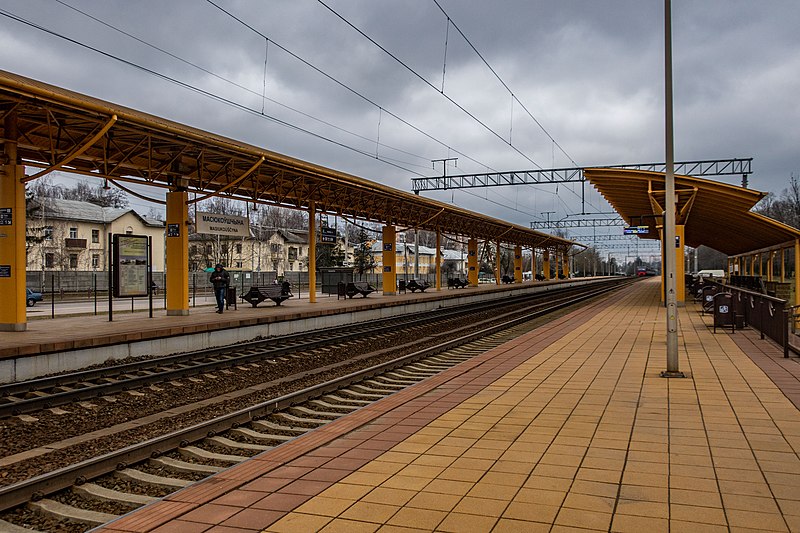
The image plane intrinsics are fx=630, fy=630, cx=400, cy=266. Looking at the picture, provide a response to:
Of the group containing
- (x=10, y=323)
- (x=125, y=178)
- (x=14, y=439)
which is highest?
(x=125, y=178)

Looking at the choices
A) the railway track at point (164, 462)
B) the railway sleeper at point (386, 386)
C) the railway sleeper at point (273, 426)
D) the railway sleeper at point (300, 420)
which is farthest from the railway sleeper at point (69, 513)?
the railway sleeper at point (386, 386)

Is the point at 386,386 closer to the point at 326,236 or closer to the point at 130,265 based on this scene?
the point at 130,265

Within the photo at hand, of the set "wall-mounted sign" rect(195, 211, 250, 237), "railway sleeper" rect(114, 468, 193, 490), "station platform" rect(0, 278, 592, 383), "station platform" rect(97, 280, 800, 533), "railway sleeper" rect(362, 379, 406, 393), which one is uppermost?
"wall-mounted sign" rect(195, 211, 250, 237)

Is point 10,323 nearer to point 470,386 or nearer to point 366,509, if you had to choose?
point 470,386

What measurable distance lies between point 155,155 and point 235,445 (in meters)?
11.5

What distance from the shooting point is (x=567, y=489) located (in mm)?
4293

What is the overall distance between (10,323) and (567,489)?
467 inches

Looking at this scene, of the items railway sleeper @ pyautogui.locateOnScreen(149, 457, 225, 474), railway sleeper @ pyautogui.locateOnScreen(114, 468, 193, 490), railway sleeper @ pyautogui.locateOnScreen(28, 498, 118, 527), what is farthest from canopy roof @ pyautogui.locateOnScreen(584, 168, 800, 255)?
railway sleeper @ pyautogui.locateOnScreen(28, 498, 118, 527)

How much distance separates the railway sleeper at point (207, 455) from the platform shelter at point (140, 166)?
22.4 ft

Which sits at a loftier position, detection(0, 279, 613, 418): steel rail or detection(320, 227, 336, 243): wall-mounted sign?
detection(320, 227, 336, 243): wall-mounted sign

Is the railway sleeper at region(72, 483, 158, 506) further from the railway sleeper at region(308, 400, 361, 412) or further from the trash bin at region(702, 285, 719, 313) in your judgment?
the trash bin at region(702, 285, 719, 313)

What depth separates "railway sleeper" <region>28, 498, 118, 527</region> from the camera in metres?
4.21

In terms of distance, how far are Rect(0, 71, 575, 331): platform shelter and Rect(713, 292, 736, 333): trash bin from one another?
1117cm

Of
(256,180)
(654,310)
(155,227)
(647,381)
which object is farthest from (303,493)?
(155,227)
